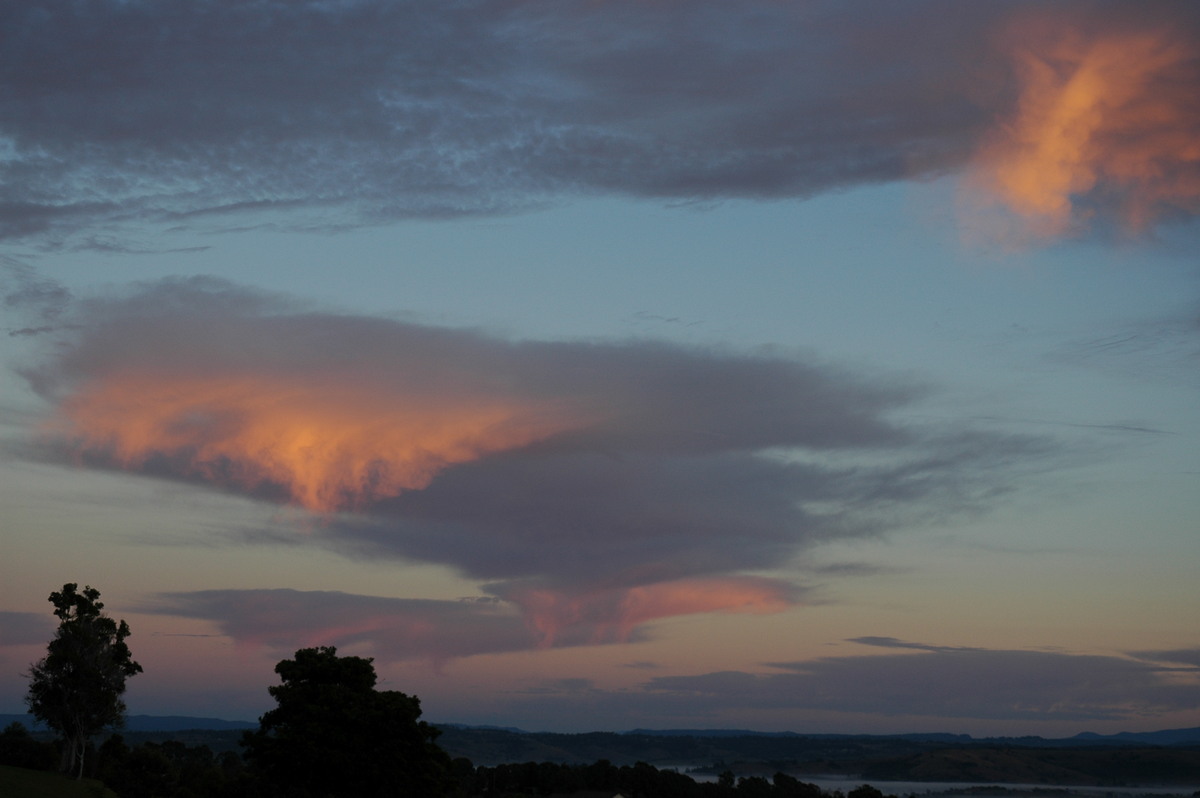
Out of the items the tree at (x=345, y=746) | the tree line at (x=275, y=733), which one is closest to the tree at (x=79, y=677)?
the tree line at (x=275, y=733)

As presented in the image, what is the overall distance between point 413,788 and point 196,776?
54608 mm

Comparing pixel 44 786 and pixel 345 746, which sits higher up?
pixel 345 746

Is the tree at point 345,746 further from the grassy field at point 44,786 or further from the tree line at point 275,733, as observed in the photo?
Result: the grassy field at point 44,786

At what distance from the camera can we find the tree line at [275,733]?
198 feet

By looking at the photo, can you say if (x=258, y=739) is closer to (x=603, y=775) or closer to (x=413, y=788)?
(x=413, y=788)

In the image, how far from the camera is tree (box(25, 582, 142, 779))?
229 feet

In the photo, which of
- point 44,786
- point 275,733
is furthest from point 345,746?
point 44,786

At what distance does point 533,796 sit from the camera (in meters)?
137

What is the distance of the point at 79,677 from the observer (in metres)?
70.1

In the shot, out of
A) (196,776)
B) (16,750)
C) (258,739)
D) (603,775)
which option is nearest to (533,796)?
(603,775)

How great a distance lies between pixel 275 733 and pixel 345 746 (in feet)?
18.1

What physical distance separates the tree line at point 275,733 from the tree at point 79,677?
0.07 m

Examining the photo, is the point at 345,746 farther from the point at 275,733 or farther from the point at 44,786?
the point at 44,786

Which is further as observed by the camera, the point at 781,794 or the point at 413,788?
the point at 781,794
